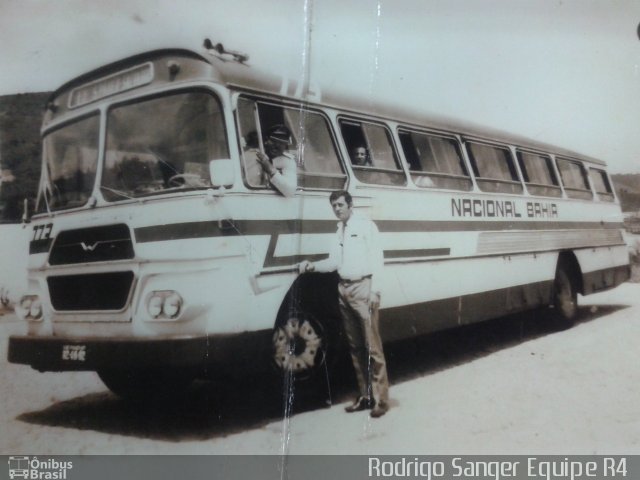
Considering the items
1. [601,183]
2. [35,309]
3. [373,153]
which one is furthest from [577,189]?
[35,309]

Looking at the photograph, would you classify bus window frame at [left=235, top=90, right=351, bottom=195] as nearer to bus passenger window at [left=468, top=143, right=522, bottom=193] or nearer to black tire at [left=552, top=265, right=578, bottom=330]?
bus passenger window at [left=468, top=143, right=522, bottom=193]

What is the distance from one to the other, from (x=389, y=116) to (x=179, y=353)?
157cm

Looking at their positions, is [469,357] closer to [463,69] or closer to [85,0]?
[463,69]

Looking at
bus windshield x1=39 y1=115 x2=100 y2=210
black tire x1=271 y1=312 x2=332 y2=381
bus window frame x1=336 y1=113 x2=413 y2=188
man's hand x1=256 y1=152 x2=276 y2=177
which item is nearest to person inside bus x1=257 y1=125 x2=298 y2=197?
man's hand x1=256 y1=152 x2=276 y2=177

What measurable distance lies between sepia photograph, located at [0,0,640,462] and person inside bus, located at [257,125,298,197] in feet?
0.03

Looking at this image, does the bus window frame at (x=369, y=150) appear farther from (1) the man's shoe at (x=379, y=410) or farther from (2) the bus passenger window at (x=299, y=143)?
(1) the man's shoe at (x=379, y=410)

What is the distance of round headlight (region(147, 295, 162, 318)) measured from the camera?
9.18 ft

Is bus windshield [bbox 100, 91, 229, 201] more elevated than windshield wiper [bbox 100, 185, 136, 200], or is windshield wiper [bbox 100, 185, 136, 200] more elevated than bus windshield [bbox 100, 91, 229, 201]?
bus windshield [bbox 100, 91, 229, 201]

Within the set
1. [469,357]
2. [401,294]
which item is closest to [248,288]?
[401,294]

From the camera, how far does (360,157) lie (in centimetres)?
318

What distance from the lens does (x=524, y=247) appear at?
3.87 metres

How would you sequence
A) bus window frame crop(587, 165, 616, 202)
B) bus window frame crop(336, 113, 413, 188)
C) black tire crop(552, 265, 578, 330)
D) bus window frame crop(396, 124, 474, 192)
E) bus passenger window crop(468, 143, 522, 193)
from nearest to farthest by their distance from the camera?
bus window frame crop(336, 113, 413, 188) < bus window frame crop(396, 124, 474, 192) < bus window frame crop(587, 165, 616, 202) < bus passenger window crop(468, 143, 522, 193) < black tire crop(552, 265, 578, 330)

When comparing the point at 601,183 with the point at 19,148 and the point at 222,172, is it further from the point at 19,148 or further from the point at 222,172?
the point at 19,148

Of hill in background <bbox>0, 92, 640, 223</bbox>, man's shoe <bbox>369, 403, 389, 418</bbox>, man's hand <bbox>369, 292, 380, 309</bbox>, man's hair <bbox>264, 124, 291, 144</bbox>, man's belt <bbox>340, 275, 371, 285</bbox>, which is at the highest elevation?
hill in background <bbox>0, 92, 640, 223</bbox>
